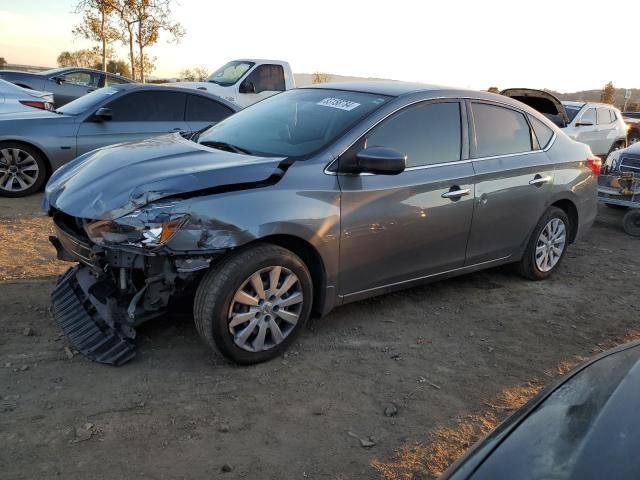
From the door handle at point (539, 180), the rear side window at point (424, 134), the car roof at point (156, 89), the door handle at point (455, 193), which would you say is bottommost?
the door handle at point (455, 193)

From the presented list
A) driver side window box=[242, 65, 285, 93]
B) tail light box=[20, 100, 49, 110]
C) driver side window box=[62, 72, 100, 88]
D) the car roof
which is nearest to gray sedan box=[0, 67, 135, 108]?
driver side window box=[62, 72, 100, 88]

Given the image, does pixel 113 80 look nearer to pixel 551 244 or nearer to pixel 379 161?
pixel 551 244

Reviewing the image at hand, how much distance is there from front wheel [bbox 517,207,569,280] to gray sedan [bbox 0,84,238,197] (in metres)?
4.17

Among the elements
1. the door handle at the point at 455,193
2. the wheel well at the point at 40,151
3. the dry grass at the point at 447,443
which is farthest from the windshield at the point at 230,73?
the dry grass at the point at 447,443

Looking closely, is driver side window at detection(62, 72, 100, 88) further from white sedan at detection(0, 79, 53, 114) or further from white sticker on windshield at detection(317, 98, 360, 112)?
white sticker on windshield at detection(317, 98, 360, 112)

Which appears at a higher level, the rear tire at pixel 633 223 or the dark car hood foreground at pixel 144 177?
the dark car hood foreground at pixel 144 177

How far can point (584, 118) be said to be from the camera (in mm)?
11828

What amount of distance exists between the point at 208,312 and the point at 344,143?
1.43 meters

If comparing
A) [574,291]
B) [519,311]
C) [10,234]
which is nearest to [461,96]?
[519,311]

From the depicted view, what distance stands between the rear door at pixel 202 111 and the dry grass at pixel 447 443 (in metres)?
5.86

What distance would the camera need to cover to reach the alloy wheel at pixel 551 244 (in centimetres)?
532

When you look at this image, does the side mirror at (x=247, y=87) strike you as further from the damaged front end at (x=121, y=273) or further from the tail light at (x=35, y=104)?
the damaged front end at (x=121, y=273)

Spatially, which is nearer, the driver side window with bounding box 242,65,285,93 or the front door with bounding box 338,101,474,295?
the front door with bounding box 338,101,474,295

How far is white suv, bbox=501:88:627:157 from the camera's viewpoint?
1034 cm
